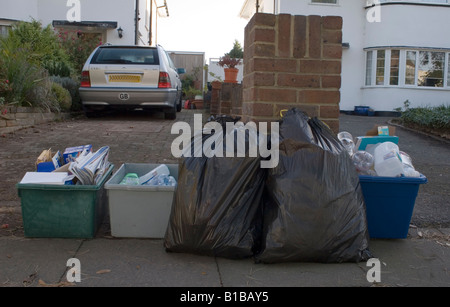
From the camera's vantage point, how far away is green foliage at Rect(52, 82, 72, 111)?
829 centimetres

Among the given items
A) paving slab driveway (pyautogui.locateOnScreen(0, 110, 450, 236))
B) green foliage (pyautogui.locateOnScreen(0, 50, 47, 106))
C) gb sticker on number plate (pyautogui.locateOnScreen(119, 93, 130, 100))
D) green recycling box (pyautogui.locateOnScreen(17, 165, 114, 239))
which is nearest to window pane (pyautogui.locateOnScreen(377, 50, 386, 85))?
paving slab driveway (pyautogui.locateOnScreen(0, 110, 450, 236))

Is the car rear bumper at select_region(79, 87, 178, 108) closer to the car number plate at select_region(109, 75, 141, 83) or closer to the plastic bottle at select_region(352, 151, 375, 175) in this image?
the car number plate at select_region(109, 75, 141, 83)

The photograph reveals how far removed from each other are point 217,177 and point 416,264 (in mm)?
1333

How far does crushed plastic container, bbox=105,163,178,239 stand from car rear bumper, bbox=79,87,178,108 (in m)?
→ 5.56

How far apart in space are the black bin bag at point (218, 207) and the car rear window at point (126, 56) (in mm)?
6236

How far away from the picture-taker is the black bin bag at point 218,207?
2615 mm

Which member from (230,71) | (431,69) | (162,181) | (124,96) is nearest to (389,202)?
(162,181)

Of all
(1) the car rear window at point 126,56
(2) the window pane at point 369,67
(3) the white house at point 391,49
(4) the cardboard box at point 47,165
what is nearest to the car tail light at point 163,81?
(1) the car rear window at point 126,56

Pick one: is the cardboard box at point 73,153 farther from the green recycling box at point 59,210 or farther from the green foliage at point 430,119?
the green foliage at point 430,119

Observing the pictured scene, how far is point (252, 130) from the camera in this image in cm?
290

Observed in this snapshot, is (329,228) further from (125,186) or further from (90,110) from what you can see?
(90,110)

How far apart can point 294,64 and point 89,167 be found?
5.61 ft

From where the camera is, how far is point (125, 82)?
27.5 ft

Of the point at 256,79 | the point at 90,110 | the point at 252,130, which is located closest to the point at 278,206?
the point at 252,130
